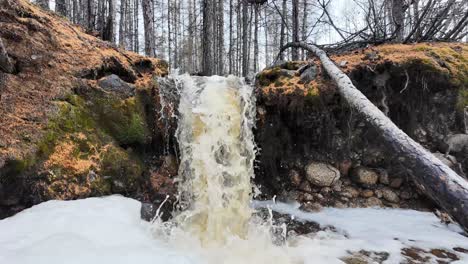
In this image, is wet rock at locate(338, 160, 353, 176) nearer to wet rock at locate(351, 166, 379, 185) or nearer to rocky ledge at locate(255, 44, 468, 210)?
rocky ledge at locate(255, 44, 468, 210)

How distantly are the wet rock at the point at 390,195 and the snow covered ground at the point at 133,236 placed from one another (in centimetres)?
28

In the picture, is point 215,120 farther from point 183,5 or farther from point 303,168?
point 183,5

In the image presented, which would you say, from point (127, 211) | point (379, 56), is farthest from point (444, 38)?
point (127, 211)

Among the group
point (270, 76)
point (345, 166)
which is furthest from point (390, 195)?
point (270, 76)

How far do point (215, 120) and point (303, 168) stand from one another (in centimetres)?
178

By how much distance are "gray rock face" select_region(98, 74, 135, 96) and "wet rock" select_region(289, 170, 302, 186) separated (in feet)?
9.88

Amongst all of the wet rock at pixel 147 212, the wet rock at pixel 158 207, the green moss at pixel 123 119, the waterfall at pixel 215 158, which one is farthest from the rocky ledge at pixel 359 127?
the wet rock at pixel 147 212

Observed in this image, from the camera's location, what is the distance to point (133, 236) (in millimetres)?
2826

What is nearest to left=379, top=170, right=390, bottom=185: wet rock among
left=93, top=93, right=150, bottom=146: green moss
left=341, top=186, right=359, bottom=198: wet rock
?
left=341, top=186, right=359, bottom=198: wet rock

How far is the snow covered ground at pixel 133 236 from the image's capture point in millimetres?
2299

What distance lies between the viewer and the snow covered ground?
7.54 feet

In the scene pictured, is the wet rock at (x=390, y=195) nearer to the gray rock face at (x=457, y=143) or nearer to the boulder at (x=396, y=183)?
the boulder at (x=396, y=183)

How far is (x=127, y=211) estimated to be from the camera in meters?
3.34

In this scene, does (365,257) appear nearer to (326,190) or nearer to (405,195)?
(326,190)
